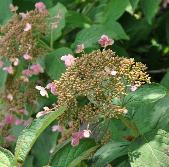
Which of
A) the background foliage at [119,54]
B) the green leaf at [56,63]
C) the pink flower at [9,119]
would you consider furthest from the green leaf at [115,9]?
the pink flower at [9,119]

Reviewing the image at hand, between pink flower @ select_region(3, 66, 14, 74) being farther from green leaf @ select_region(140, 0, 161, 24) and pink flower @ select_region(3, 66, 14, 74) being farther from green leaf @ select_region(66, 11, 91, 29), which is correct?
green leaf @ select_region(140, 0, 161, 24)

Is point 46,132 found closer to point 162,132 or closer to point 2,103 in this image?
point 2,103

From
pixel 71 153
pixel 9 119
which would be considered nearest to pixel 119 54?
pixel 9 119

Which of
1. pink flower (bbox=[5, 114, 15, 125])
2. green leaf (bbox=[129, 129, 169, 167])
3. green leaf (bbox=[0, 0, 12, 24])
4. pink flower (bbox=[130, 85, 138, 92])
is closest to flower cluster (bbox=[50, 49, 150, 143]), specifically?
pink flower (bbox=[130, 85, 138, 92])

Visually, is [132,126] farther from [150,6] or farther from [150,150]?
[150,6]

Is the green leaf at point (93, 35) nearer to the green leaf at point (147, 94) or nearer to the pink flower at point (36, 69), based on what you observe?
the pink flower at point (36, 69)

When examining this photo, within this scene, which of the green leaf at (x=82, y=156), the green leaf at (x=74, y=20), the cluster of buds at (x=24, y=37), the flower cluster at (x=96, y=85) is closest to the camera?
the flower cluster at (x=96, y=85)

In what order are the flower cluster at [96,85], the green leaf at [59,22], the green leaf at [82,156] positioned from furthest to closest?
the green leaf at [59,22] → the green leaf at [82,156] → the flower cluster at [96,85]
